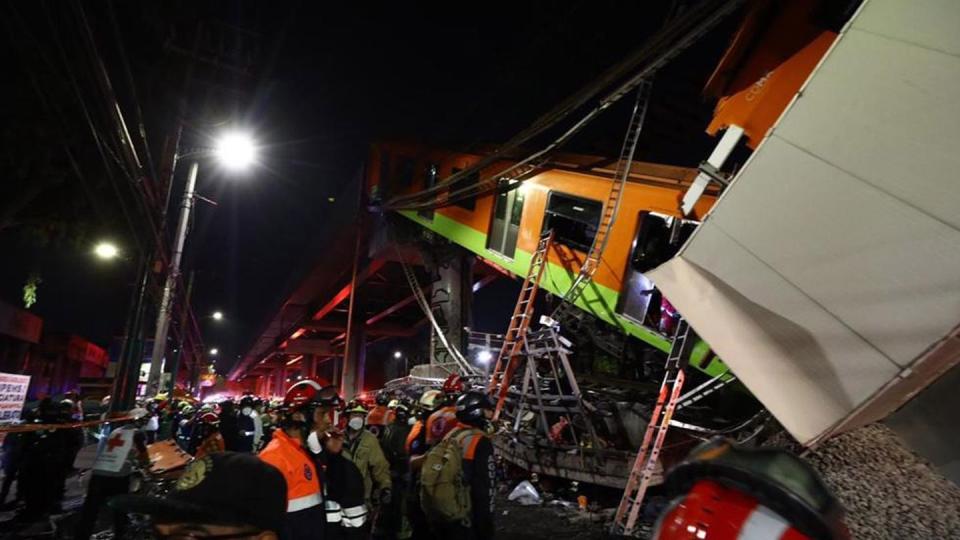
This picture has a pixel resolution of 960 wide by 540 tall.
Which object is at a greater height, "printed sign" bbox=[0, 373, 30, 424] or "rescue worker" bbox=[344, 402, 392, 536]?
"printed sign" bbox=[0, 373, 30, 424]

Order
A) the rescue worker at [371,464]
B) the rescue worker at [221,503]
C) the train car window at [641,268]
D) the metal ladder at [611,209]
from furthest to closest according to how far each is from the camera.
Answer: the train car window at [641,268], the metal ladder at [611,209], the rescue worker at [371,464], the rescue worker at [221,503]

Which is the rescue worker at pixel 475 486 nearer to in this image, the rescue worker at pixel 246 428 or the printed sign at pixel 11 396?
the rescue worker at pixel 246 428

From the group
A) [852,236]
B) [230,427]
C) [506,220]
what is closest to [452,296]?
[506,220]

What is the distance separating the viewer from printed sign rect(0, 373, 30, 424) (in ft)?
28.2

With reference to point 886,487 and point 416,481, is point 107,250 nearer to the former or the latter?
point 416,481

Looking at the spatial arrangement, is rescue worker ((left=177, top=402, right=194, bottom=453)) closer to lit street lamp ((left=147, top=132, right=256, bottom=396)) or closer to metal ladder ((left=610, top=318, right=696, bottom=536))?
lit street lamp ((left=147, top=132, right=256, bottom=396))

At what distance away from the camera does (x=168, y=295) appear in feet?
36.2

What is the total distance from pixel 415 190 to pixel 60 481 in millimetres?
11686

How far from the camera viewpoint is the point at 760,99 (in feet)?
19.0

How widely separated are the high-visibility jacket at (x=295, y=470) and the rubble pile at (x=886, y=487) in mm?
4665

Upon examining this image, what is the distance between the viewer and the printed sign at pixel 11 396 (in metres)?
8.59

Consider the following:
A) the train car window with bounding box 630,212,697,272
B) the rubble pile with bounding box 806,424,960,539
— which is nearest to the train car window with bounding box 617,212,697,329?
the train car window with bounding box 630,212,697,272

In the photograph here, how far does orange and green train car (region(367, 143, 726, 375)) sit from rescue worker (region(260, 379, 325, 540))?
6288 mm

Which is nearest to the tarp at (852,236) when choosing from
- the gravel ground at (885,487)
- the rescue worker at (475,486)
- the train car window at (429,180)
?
the gravel ground at (885,487)
